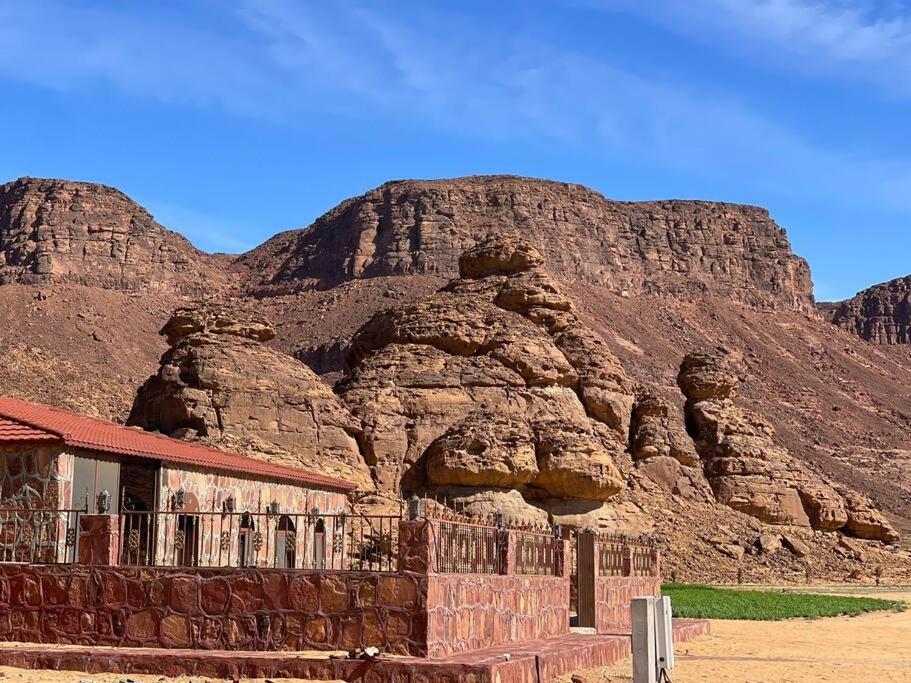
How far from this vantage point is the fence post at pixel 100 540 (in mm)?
15867

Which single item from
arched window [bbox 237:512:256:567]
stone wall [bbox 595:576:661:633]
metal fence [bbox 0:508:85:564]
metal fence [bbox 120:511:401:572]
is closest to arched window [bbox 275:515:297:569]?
metal fence [bbox 120:511:401:572]

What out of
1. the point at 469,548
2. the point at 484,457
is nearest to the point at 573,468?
the point at 484,457

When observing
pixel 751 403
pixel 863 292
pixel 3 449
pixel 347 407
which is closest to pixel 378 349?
pixel 347 407

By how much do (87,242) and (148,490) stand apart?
119 meters

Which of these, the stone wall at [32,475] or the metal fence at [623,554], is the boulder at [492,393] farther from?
the stone wall at [32,475]

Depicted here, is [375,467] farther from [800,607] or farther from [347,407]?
[800,607]

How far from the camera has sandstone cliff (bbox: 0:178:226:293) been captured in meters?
134

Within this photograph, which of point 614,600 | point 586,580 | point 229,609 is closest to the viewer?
point 229,609

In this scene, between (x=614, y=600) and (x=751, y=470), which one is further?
(x=751, y=470)

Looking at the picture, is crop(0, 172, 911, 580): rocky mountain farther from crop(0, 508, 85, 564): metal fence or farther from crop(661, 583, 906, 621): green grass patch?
crop(0, 508, 85, 564): metal fence

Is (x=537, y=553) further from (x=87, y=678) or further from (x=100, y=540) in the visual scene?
(x=87, y=678)

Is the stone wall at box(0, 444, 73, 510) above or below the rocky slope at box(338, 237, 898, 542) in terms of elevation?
below

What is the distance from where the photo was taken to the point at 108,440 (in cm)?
2089

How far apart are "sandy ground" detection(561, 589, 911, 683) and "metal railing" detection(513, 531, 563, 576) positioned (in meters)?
1.82
